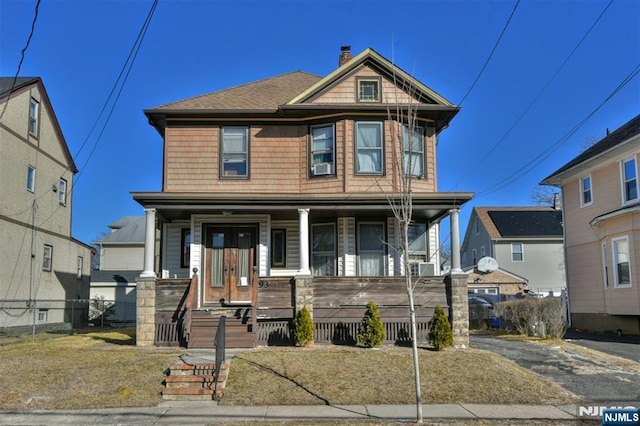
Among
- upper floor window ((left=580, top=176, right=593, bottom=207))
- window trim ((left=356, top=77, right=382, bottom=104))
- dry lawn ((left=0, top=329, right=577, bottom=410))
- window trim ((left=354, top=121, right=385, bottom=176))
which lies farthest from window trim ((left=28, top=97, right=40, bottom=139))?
upper floor window ((left=580, top=176, right=593, bottom=207))

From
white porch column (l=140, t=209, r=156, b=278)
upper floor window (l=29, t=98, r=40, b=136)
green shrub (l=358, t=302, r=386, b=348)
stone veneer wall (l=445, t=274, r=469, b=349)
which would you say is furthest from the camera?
upper floor window (l=29, t=98, r=40, b=136)

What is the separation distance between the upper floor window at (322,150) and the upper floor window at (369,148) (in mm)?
770

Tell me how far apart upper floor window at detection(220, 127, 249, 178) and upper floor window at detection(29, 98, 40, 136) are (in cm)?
1077

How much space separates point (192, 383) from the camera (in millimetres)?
9625

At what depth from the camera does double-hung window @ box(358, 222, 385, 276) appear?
16.5 meters

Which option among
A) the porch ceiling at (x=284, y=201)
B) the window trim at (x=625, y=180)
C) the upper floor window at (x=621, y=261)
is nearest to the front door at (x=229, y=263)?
the porch ceiling at (x=284, y=201)

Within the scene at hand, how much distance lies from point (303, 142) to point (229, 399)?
894 centimetres

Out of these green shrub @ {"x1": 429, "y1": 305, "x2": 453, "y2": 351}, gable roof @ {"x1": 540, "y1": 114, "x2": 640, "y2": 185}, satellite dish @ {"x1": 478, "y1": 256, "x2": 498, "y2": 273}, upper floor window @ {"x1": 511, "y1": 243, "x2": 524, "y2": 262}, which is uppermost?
gable roof @ {"x1": 540, "y1": 114, "x2": 640, "y2": 185}

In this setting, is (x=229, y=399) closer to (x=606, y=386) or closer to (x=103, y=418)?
(x=103, y=418)

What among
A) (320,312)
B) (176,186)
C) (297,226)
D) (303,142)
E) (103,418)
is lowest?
(103,418)

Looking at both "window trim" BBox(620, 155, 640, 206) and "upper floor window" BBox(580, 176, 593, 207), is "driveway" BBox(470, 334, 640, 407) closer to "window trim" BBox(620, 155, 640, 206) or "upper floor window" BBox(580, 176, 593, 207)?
"window trim" BBox(620, 155, 640, 206)

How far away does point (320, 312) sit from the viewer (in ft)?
47.0

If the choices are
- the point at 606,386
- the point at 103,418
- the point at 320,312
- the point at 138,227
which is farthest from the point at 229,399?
the point at 138,227

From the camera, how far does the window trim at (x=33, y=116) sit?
22500 mm
